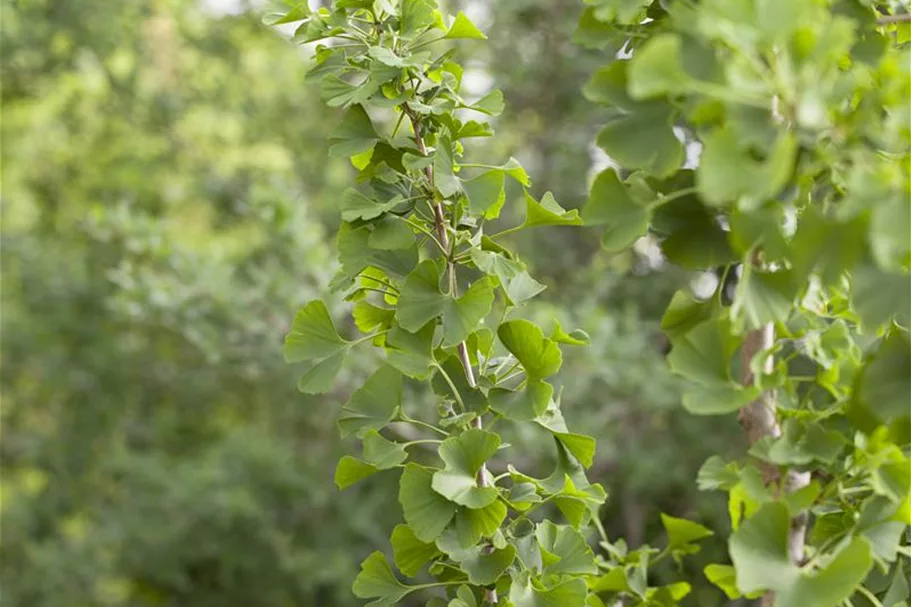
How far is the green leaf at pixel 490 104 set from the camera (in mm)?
574

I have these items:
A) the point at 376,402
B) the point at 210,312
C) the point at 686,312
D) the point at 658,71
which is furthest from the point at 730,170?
the point at 210,312

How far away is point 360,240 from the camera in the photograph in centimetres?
55

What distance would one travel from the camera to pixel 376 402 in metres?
0.56

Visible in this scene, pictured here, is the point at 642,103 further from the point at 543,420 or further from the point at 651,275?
the point at 651,275

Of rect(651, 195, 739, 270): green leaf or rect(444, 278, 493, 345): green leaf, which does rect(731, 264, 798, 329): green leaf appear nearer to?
rect(651, 195, 739, 270): green leaf

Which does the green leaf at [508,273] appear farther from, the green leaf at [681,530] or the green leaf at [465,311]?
the green leaf at [681,530]

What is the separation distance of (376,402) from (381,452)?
0.04 metres

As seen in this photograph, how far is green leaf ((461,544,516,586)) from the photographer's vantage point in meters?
0.54

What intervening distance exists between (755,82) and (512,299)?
22 centimetres

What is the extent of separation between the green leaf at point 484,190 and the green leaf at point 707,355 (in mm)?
141

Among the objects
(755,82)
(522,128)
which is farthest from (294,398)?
(755,82)

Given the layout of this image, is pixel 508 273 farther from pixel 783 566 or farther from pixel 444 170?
pixel 783 566

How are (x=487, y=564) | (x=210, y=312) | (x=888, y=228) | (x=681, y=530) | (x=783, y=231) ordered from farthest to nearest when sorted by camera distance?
1. (x=210, y=312)
2. (x=681, y=530)
3. (x=487, y=564)
4. (x=783, y=231)
5. (x=888, y=228)

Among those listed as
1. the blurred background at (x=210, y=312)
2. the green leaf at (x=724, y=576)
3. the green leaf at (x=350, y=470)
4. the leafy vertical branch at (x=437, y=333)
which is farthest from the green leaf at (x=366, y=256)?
the blurred background at (x=210, y=312)
